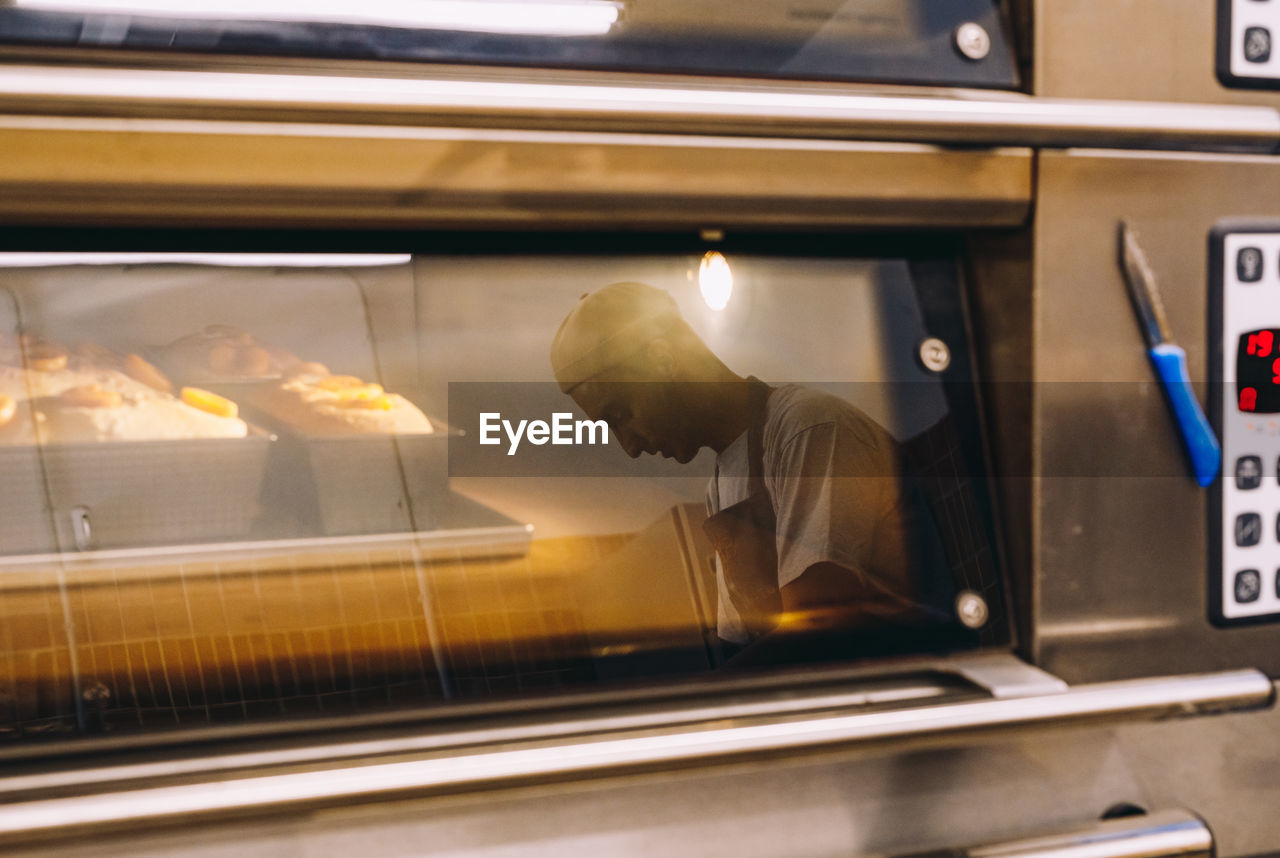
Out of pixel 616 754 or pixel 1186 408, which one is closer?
pixel 616 754

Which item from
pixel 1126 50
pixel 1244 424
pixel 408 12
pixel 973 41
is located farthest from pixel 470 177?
pixel 1244 424

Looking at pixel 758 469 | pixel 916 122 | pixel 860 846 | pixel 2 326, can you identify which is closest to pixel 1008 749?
pixel 860 846

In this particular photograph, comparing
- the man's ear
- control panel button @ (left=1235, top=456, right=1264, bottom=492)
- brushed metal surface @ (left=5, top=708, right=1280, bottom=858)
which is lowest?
brushed metal surface @ (left=5, top=708, right=1280, bottom=858)

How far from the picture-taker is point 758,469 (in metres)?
0.63

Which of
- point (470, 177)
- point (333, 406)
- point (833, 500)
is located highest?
point (470, 177)

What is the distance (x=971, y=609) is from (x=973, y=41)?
0.42m

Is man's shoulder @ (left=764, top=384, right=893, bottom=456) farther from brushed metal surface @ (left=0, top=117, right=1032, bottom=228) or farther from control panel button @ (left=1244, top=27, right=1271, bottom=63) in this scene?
control panel button @ (left=1244, top=27, right=1271, bottom=63)

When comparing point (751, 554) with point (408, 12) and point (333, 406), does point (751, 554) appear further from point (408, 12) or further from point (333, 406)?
point (408, 12)

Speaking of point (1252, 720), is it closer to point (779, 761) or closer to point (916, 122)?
point (779, 761)

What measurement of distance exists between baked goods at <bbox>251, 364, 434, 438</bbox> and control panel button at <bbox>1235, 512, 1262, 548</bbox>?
0.61 metres

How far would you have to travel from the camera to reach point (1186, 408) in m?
0.64

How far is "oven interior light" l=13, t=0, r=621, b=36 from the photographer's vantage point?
0.51 m

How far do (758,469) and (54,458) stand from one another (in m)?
0.46

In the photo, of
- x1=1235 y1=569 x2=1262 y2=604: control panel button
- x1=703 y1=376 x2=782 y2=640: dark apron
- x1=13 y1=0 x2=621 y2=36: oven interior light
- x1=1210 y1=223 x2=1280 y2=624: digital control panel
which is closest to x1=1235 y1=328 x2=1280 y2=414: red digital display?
x1=1210 y1=223 x2=1280 y2=624: digital control panel
